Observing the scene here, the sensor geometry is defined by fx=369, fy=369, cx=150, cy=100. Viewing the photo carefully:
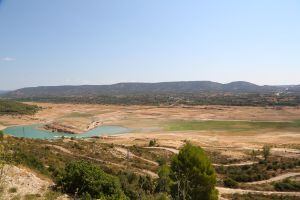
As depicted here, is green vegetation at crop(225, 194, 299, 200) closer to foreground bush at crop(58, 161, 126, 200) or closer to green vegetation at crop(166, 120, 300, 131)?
foreground bush at crop(58, 161, 126, 200)

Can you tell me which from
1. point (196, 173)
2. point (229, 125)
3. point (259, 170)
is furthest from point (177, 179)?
point (229, 125)

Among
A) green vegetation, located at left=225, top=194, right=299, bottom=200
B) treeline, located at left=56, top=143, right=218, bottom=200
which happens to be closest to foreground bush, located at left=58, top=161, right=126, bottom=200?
treeline, located at left=56, top=143, right=218, bottom=200

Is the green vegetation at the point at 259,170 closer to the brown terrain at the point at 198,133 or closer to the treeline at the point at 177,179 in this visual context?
the brown terrain at the point at 198,133


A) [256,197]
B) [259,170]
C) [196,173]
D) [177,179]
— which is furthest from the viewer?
[259,170]

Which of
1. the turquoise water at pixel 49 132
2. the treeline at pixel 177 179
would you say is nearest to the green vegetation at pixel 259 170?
the treeline at pixel 177 179

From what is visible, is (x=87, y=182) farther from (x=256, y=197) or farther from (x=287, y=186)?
(x=287, y=186)

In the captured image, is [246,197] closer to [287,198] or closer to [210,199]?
[287,198]
